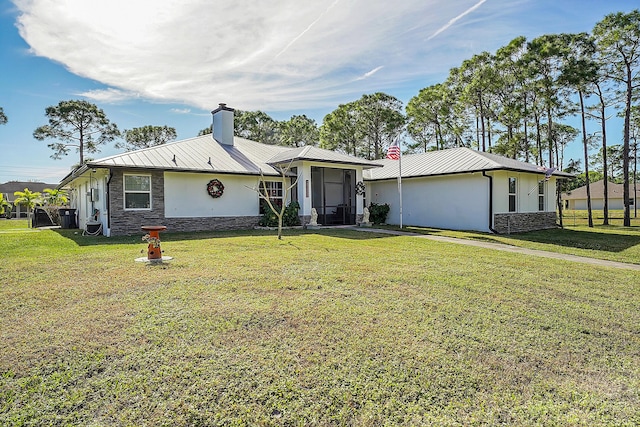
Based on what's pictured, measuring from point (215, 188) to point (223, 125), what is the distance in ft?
16.5

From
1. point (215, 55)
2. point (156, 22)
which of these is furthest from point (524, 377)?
point (215, 55)

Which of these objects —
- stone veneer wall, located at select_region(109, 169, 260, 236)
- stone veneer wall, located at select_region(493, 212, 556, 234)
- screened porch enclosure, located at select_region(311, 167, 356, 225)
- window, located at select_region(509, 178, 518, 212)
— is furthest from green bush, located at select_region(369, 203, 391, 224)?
stone veneer wall, located at select_region(109, 169, 260, 236)

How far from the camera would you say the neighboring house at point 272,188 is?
42.2ft

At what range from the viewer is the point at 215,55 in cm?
1209

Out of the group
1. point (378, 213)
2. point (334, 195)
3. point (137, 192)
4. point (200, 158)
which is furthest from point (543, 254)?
point (137, 192)

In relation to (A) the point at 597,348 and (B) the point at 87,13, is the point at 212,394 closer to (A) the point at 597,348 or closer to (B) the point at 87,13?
(A) the point at 597,348

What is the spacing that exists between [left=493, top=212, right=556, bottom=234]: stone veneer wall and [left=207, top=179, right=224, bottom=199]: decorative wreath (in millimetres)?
11378

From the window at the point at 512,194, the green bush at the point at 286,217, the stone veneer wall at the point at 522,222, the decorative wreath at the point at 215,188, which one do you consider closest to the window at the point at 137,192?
the decorative wreath at the point at 215,188

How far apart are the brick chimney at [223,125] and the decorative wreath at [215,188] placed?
4.39 m

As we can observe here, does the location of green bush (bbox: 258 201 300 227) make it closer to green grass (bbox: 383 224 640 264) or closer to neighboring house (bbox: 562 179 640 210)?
green grass (bbox: 383 224 640 264)

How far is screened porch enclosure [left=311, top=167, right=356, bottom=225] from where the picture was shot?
17.5 meters

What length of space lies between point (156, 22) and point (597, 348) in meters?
11.0

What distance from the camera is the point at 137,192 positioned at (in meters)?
12.9

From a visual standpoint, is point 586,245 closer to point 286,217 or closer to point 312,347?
point 286,217
